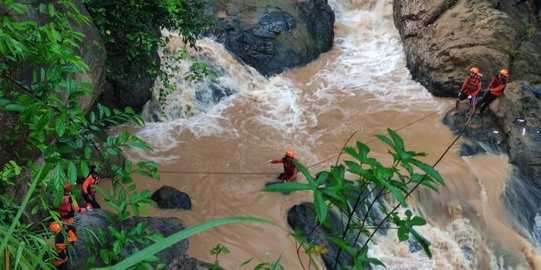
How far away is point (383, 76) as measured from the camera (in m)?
12.4

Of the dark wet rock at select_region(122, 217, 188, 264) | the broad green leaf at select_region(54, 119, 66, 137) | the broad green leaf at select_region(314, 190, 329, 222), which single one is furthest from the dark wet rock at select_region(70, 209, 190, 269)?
the broad green leaf at select_region(314, 190, 329, 222)

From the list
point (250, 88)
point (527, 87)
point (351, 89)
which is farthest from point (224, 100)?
point (527, 87)

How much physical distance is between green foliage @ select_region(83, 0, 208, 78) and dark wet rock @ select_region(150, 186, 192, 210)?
195 centimetres

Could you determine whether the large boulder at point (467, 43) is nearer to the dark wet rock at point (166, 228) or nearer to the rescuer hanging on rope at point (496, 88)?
the rescuer hanging on rope at point (496, 88)

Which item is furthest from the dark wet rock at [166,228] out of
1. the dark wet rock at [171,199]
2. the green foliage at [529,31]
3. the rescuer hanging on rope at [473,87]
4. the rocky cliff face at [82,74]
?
the green foliage at [529,31]

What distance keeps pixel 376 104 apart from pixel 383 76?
1.85 meters

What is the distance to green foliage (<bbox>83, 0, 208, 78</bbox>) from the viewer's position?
6.32m

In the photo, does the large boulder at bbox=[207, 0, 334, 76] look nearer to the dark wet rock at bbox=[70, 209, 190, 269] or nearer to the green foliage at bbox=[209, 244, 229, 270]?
the dark wet rock at bbox=[70, 209, 190, 269]

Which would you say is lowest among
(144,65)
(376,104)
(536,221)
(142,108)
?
(536,221)

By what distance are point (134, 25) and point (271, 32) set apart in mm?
6888

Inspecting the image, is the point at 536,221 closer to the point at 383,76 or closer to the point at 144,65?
the point at 383,76

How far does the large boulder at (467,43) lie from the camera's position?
11000 mm

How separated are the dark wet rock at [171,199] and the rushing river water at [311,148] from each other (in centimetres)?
12

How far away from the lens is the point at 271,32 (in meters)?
13.0
